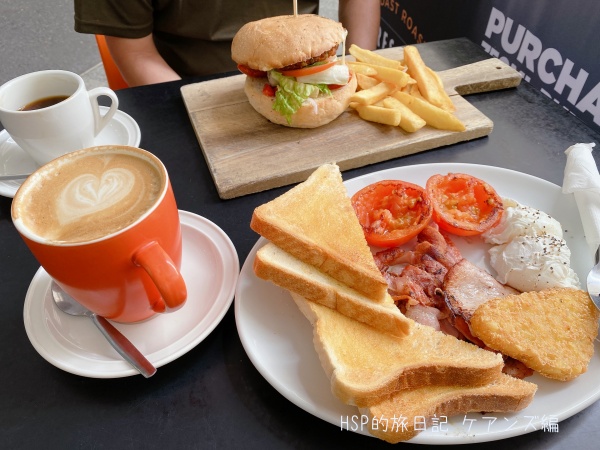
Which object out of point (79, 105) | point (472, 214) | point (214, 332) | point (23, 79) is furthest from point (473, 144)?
point (23, 79)

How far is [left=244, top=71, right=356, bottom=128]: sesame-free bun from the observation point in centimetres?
225

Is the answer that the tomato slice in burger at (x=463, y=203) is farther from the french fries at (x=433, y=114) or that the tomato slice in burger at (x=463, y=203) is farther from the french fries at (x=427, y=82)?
the french fries at (x=427, y=82)

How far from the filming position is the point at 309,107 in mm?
2232

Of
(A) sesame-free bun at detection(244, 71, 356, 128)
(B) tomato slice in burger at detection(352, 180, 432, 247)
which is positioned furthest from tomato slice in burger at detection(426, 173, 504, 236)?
(A) sesame-free bun at detection(244, 71, 356, 128)

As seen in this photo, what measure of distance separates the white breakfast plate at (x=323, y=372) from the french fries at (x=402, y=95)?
0.68m

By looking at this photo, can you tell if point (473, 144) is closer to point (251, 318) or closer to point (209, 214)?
point (209, 214)

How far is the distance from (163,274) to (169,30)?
236cm

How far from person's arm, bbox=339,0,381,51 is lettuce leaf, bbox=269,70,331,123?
1.35m

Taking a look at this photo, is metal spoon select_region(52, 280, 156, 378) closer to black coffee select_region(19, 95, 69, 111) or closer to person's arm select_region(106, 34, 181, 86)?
black coffee select_region(19, 95, 69, 111)

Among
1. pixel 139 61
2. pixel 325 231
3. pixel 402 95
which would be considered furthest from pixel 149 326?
pixel 139 61

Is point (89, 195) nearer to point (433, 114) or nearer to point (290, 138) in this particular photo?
point (290, 138)

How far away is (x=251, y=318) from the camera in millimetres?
1379

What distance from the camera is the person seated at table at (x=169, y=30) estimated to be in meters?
2.77

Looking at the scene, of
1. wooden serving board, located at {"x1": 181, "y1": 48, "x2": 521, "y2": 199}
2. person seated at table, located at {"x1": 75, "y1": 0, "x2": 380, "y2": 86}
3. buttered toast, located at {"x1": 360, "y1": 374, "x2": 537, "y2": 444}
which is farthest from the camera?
person seated at table, located at {"x1": 75, "y1": 0, "x2": 380, "y2": 86}
